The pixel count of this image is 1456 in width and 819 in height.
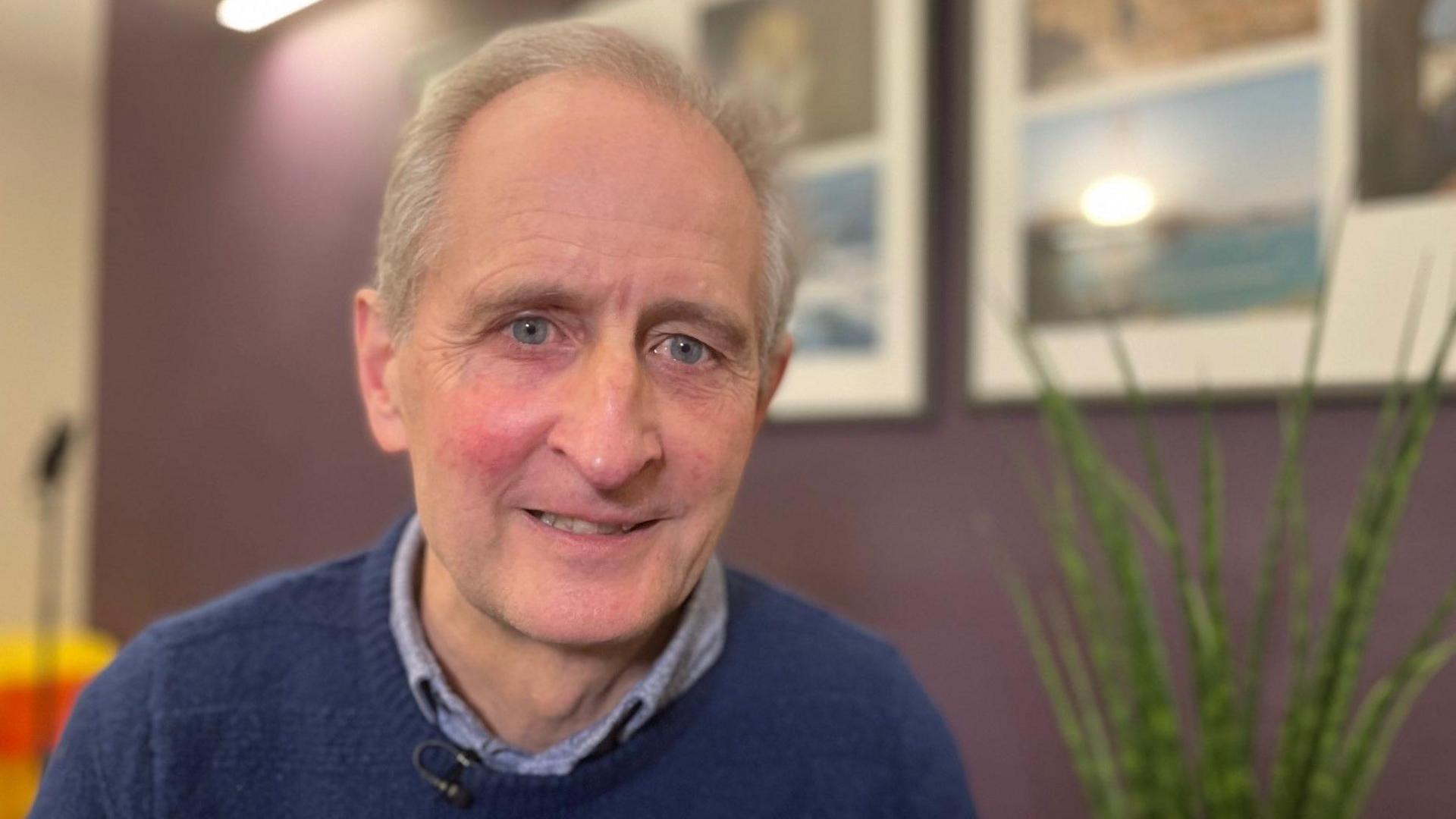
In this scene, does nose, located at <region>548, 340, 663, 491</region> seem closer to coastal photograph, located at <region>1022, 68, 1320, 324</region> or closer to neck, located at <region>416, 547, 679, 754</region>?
neck, located at <region>416, 547, 679, 754</region>

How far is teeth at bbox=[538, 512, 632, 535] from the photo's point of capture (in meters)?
0.96

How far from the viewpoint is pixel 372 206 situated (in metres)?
3.24

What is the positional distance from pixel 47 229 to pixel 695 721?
Answer: 18.4 feet

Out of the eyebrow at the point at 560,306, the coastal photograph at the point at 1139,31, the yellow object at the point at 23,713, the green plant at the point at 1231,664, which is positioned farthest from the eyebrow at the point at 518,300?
the yellow object at the point at 23,713

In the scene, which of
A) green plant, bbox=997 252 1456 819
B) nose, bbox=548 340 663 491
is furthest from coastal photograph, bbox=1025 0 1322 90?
nose, bbox=548 340 663 491

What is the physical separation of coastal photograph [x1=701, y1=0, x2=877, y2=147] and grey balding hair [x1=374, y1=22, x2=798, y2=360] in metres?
1.13

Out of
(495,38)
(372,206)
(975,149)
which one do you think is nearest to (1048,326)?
(975,149)

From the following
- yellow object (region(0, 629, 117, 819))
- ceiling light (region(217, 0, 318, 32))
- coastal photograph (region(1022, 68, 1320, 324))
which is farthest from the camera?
ceiling light (region(217, 0, 318, 32))

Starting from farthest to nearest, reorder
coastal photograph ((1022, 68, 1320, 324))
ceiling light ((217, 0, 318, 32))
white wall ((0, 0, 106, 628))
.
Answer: white wall ((0, 0, 106, 628)) → ceiling light ((217, 0, 318, 32)) → coastal photograph ((1022, 68, 1320, 324))

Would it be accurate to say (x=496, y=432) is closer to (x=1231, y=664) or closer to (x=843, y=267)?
(x=1231, y=664)

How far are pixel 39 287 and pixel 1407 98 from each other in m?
5.81

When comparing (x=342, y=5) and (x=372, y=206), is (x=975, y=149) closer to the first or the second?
(x=372, y=206)

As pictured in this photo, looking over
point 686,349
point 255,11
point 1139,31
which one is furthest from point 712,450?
point 255,11

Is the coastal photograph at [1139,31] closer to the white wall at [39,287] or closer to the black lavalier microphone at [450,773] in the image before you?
the black lavalier microphone at [450,773]
